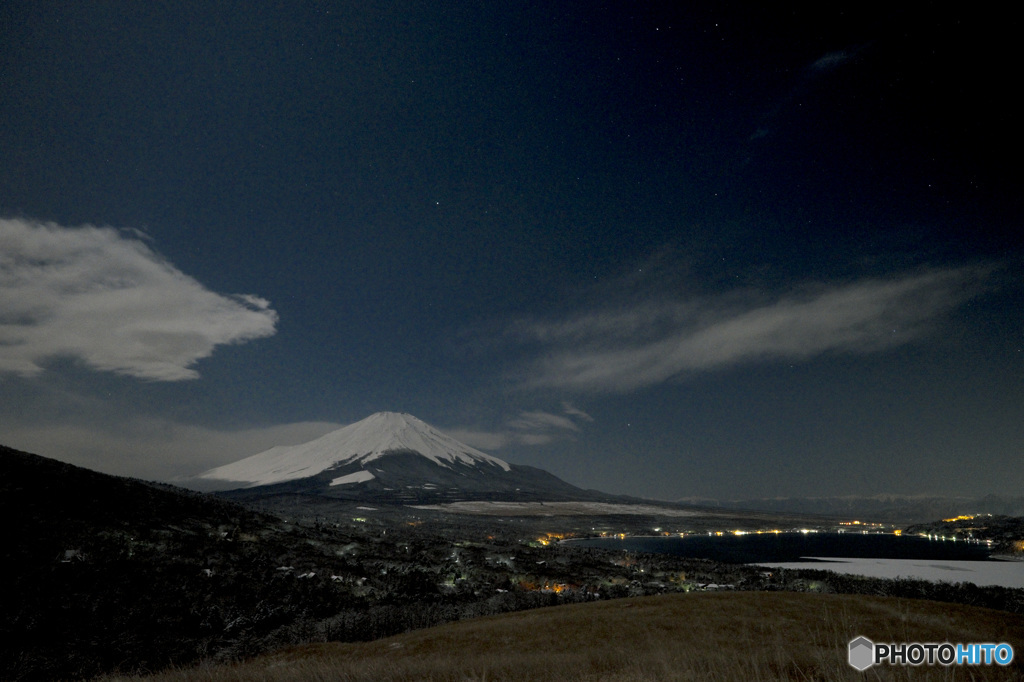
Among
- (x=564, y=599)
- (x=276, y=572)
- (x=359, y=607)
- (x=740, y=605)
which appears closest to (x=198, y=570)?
(x=276, y=572)

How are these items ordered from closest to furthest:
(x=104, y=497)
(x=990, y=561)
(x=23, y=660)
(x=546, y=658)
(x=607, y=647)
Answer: (x=546, y=658)
(x=607, y=647)
(x=23, y=660)
(x=104, y=497)
(x=990, y=561)

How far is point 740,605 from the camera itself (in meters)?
15.0

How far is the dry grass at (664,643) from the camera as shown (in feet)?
28.2

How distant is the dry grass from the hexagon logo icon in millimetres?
234

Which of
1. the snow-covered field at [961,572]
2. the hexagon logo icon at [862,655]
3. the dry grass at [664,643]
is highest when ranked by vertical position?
the hexagon logo icon at [862,655]

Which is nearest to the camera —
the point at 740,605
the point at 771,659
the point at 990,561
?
the point at 771,659

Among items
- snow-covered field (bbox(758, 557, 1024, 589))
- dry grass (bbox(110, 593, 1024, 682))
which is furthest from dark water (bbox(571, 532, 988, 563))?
dry grass (bbox(110, 593, 1024, 682))

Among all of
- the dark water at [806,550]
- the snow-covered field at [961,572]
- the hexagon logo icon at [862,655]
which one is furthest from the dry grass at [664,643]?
the dark water at [806,550]

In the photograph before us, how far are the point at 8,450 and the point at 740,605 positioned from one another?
44.7 meters

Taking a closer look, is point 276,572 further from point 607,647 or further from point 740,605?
point 740,605

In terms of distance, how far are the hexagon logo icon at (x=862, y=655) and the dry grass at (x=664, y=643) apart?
234 millimetres

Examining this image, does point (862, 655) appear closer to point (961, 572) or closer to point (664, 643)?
point (664, 643)

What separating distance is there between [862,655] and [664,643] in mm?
4304

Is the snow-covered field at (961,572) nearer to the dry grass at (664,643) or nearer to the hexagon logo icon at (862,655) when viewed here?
the dry grass at (664,643)
